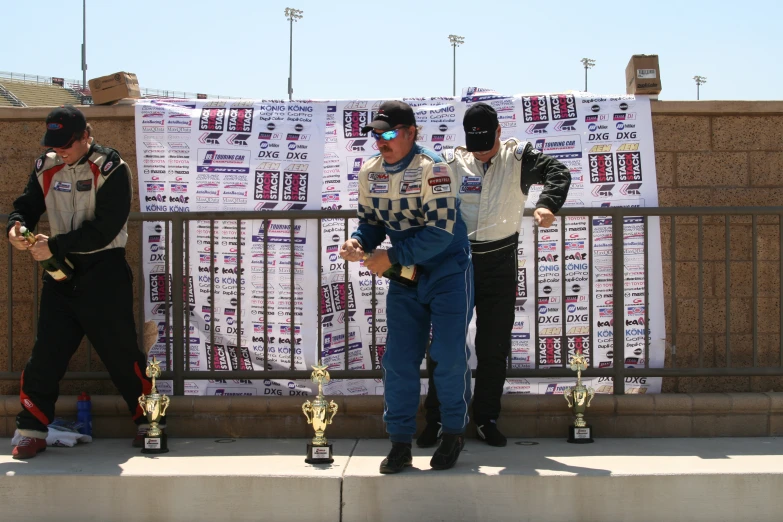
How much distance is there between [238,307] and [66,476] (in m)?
1.51

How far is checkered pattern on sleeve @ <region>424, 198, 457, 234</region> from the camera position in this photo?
4.50 m

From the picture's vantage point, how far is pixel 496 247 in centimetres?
520

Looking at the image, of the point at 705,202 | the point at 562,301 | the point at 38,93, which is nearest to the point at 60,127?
the point at 562,301

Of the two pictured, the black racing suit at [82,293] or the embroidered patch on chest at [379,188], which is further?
the black racing suit at [82,293]

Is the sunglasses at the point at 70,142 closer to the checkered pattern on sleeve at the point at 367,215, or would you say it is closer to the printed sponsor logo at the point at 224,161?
the printed sponsor logo at the point at 224,161

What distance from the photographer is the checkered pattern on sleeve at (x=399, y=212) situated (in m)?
4.62

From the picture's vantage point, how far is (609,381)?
5848mm

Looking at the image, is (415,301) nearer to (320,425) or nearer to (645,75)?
(320,425)

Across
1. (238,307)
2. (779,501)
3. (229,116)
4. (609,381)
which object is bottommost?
(779,501)

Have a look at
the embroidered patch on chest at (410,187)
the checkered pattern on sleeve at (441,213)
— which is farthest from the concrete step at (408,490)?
the embroidered patch on chest at (410,187)

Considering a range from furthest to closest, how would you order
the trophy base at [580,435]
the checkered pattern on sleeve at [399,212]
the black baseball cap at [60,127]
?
the trophy base at [580,435] < the black baseball cap at [60,127] < the checkered pattern on sleeve at [399,212]

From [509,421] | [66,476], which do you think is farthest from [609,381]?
[66,476]

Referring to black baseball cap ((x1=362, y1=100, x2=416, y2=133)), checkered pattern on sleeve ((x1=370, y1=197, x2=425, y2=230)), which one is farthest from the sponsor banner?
black baseball cap ((x1=362, y1=100, x2=416, y2=133))

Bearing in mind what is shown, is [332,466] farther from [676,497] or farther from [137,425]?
[676,497]
